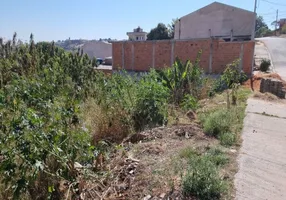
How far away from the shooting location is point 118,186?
2.72 m

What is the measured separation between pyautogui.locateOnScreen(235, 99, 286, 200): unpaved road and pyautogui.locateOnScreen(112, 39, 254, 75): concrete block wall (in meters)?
8.83

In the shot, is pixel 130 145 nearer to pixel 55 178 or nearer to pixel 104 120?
pixel 104 120

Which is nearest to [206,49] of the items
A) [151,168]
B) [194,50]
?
[194,50]

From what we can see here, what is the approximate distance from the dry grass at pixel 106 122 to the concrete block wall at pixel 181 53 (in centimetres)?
1048

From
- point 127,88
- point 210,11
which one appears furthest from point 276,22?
point 127,88

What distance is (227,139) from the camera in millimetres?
3799

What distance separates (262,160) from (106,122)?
8.79 feet

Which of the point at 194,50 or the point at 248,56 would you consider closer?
the point at 248,56

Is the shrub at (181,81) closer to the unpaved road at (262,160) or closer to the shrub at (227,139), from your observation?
the unpaved road at (262,160)

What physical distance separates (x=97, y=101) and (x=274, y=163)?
3.23 metres

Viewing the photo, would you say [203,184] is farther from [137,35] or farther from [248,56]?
[137,35]

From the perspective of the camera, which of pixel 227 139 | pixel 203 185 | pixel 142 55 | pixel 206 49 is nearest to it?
pixel 203 185

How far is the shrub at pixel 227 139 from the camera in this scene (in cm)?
376

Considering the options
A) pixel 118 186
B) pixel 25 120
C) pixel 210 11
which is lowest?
pixel 118 186
